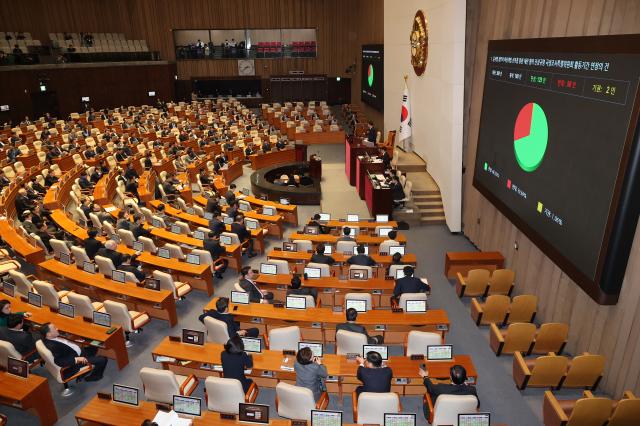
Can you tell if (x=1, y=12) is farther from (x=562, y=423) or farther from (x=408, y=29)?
(x=562, y=423)

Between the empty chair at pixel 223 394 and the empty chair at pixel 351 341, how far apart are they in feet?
5.94

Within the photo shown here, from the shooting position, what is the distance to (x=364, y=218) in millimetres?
14797

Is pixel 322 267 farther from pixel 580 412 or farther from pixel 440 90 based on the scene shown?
pixel 440 90

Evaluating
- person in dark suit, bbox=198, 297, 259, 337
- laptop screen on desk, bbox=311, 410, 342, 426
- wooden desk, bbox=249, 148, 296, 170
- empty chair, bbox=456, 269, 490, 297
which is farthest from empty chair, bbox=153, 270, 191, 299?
wooden desk, bbox=249, 148, 296, 170

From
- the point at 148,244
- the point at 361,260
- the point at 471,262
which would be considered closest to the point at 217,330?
the point at 361,260

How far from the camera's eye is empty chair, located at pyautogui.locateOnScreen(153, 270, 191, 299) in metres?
9.25

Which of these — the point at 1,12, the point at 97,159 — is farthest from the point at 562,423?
the point at 1,12

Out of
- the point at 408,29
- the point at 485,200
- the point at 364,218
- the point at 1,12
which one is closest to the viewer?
the point at 485,200

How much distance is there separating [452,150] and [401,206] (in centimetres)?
269

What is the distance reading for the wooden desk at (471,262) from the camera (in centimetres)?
1071

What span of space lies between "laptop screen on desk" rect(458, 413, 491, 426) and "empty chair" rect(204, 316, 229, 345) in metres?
3.95

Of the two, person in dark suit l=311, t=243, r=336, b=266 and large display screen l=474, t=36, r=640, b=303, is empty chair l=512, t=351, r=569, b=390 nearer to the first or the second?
large display screen l=474, t=36, r=640, b=303

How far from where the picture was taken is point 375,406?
5.69 metres

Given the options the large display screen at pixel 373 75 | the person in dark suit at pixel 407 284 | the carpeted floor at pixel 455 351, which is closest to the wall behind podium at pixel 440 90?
the carpeted floor at pixel 455 351
